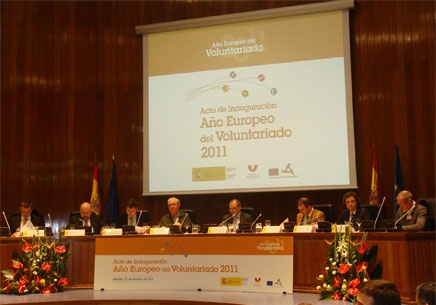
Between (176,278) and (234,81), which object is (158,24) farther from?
(176,278)

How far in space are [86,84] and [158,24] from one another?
155cm

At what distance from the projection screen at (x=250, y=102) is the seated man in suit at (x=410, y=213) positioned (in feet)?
6.13

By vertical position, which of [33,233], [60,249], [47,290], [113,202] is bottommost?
[47,290]

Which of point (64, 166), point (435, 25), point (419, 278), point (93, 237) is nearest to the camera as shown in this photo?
point (419, 278)

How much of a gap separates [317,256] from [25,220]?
3.89 metres

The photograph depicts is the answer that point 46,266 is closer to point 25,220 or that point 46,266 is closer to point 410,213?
point 25,220

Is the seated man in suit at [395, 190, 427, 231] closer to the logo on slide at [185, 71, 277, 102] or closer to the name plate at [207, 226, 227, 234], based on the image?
the name plate at [207, 226, 227, 234]

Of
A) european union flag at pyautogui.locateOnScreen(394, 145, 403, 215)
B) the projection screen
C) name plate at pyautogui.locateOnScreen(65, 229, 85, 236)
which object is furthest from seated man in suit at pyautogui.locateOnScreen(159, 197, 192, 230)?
european union flag at pyautogui.locateOnScreen(394, 145, 403, 215)

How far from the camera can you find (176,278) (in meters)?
5.27

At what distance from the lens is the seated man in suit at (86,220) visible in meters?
6.60

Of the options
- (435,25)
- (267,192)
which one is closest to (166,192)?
(267,192)

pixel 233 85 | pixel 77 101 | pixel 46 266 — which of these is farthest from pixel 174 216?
pixel 77 101

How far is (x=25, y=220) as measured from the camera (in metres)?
7.14

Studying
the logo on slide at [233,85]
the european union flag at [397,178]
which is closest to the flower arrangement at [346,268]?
the european union flag at [397,178]
